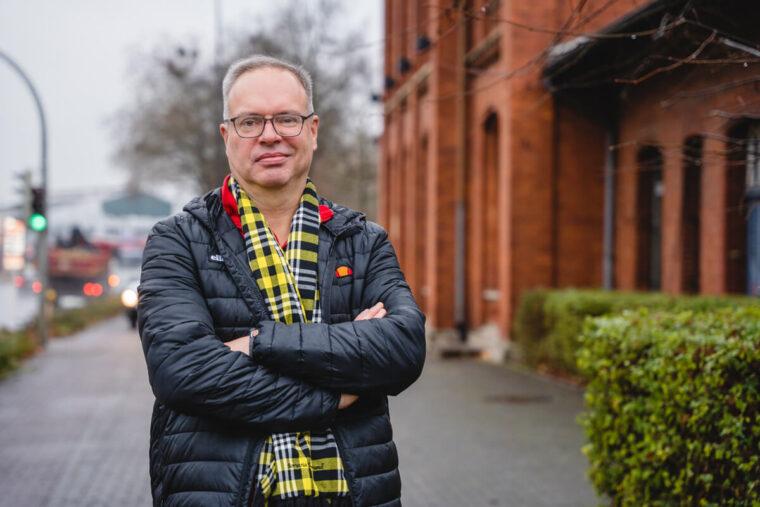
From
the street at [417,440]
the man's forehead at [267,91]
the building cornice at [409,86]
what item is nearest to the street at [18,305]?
the building cornice at [409,86]

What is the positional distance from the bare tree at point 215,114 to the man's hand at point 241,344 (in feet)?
91.8

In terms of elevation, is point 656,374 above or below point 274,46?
below

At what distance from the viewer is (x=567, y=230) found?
16031 millimetres

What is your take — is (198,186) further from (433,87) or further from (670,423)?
(670,423)

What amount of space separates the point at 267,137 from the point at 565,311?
10.9m

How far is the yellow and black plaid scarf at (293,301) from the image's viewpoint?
8.30 ft

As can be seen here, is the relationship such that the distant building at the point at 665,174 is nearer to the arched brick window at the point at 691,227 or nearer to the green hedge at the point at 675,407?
the arched brick window at the point at 691,227

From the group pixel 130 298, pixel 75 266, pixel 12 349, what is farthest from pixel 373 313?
pixel 75 266

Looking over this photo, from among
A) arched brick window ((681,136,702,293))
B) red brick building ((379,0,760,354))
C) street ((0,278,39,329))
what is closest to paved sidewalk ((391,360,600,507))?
arched brick window ((681,136,702,293))

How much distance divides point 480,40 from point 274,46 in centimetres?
1548

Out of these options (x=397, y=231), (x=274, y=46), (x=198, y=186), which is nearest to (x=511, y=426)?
(x=397, y=231)

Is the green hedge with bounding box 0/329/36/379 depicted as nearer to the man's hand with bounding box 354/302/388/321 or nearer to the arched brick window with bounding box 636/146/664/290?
the arched brick window with bounding box 636/146/664/290

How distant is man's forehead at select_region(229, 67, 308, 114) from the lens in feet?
8.82

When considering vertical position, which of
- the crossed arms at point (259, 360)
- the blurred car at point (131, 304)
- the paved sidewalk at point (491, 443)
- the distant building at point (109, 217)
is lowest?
the paved sidewalk at point (491, 443)
